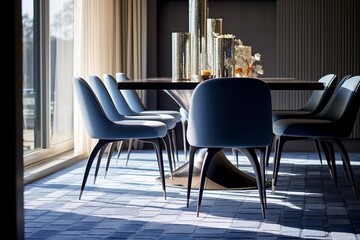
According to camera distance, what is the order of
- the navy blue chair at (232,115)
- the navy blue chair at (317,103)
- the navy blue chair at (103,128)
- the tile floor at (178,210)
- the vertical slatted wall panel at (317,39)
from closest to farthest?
the tile floor at (178,210) → the navy blue chair at (232,115) → the navy blue chair at (103,128) → the navy blue chair at (317,103) → the vertical slatted wall panel at (317,39)

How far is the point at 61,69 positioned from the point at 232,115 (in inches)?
134

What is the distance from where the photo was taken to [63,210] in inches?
176

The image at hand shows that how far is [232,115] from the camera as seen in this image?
4227 millimetres

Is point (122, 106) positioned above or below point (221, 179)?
above

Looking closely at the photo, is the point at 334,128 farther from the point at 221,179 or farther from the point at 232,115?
the point at 232,115

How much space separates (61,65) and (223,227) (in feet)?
12.5

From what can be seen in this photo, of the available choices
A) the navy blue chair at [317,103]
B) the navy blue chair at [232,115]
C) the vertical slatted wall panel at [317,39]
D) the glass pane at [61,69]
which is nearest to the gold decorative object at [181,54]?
the navy blue chair at [317,103]

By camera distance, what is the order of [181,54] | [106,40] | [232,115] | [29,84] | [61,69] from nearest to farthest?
[232,115], [181,54], [29,84], [61,69], [106,40]

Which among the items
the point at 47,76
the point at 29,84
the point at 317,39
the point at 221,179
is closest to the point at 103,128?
the point at 221,179

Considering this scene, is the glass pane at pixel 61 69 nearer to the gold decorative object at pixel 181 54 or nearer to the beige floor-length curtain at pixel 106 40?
the beige floor-length curtain at pixel 106 40

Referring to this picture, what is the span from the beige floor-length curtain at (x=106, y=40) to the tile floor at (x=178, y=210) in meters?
1.38

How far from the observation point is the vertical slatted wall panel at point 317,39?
8.08 m

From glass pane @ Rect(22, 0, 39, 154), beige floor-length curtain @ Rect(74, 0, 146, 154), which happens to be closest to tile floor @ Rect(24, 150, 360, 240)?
glass pane @ Rect(22, 0, 39, 154)

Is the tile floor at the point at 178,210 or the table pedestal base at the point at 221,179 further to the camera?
the table pedestal base at the point at 221,179
